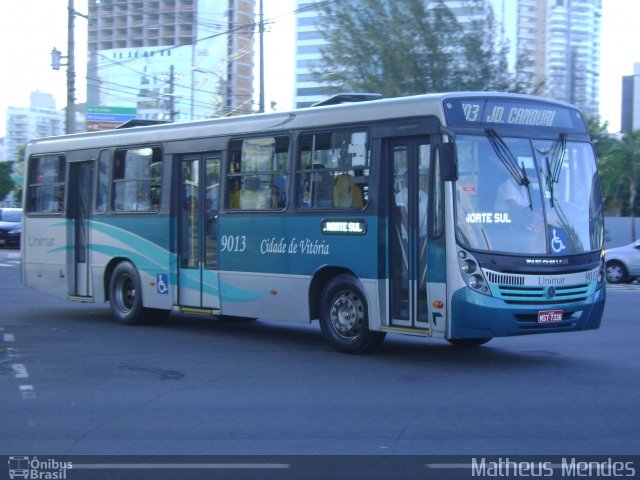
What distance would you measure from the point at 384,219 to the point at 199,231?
396 cm

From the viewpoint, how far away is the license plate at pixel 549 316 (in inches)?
411

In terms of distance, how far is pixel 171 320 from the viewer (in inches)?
644

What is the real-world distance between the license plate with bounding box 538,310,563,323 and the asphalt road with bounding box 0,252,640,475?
23.2 inches

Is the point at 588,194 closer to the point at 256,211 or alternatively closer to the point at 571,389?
the point at 571,389

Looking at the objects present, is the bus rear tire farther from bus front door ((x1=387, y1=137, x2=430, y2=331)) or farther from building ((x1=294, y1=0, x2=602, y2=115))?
building ((x1=294, y1=0, x2=602, y2=115))

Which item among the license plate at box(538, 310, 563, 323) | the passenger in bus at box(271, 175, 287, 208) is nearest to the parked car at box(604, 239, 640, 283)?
the passenger in bus at box(271, 175, 287, 208)

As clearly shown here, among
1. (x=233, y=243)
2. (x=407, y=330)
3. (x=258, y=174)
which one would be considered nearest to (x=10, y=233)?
(x=233, y=243)

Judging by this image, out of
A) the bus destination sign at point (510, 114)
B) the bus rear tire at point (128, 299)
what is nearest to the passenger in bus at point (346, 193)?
the bus destination sign at point (510, 114)

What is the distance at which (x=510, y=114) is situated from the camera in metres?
10.8

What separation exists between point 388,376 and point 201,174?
5.32m

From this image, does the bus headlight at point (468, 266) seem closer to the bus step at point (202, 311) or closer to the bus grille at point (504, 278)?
the bus grille at point (504, 278)

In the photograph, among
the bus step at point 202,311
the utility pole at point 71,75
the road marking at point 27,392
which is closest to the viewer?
the road marking at point 27,392

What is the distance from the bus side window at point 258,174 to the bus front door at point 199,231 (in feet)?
1.49

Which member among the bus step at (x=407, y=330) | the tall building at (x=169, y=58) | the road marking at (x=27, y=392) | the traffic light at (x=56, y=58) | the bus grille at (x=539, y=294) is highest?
the tall building at (x=169, y=58)
